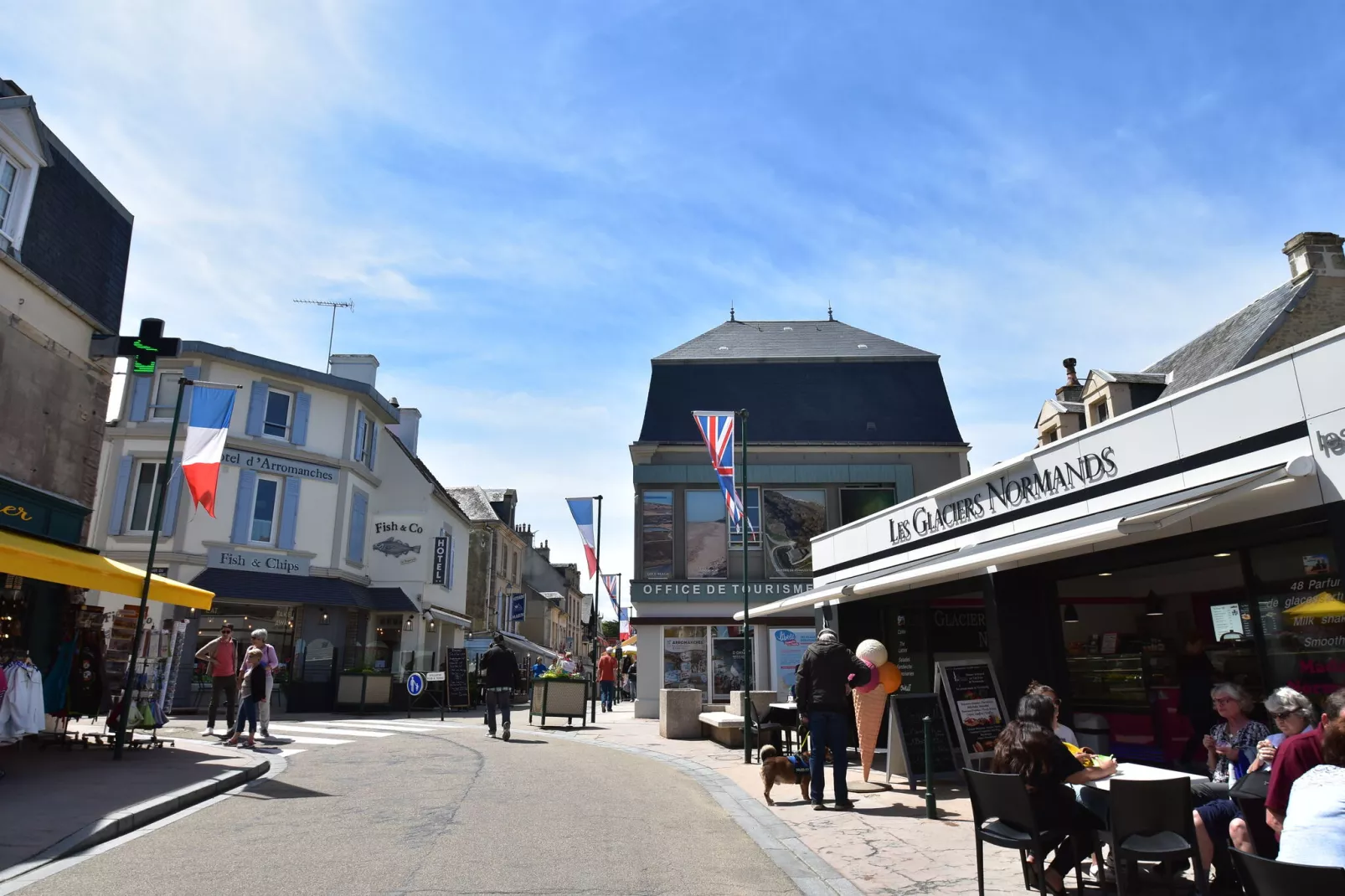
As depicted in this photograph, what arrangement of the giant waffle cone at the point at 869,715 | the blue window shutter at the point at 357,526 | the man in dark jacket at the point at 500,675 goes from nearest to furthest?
the giant waffle cone at the point at 869,715 < the man in dark jacket at the point at 500,675 < the blue window shutter at the point at 357,526

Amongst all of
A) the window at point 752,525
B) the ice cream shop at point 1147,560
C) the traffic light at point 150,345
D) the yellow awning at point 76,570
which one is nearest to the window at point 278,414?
the window at point 752,525

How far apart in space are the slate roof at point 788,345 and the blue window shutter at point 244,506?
40.7 ft

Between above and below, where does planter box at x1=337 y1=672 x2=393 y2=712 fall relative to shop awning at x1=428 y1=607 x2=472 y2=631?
below

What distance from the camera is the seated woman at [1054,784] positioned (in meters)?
4.75

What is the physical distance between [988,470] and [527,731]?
1005 centimetres

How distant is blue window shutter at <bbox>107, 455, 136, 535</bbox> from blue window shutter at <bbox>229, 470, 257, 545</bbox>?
8.56 ft

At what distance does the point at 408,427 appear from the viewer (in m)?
33.8

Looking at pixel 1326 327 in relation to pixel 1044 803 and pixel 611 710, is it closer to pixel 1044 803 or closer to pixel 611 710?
pixel 1044 803

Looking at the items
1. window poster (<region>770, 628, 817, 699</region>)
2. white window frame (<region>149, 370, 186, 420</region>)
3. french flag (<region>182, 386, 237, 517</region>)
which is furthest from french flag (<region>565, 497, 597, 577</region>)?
white window frame (<region>149, 370, 186, 420</region>)

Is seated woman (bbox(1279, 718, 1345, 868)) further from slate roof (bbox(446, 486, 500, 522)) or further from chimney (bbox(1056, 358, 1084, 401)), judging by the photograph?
slate roof (bbox(446, 486, 500, 522))

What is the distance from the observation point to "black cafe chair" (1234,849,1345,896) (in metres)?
2.87

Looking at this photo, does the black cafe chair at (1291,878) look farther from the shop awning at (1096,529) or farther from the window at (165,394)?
the window at (165,394)

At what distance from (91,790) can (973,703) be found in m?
8.26

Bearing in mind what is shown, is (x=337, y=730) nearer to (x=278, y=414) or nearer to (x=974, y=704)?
(x=974, y=704)
